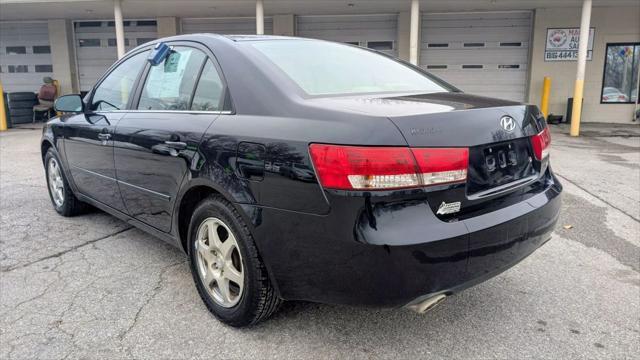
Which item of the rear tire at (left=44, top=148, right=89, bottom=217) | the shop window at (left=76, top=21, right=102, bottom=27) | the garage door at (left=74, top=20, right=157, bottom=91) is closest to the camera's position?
the rear tire at (left=44, top=148, right=89, bottom=217)

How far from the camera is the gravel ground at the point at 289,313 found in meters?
2.46

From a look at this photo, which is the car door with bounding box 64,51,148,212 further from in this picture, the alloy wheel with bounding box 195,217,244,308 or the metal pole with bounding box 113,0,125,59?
the metal pole with bounding box 113,0,125,59

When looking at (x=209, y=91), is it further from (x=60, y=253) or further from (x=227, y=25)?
(x=227, y=25)

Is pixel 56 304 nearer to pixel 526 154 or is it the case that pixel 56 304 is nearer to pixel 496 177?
pixel 496 177

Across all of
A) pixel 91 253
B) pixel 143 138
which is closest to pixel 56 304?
pixel 91 253

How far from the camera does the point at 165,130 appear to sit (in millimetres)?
2924

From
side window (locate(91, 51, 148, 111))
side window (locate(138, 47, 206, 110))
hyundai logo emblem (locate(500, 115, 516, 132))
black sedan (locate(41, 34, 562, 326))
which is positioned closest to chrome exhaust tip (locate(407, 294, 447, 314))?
black sedan (locate(41, 34, 562, 326))

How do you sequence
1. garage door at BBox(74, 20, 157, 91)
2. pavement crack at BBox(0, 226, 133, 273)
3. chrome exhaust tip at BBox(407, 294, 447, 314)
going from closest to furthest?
chrome exhaust tip at BBox(407, 294, 447, 314)
pavement crack at BBox(0, 226, 133, 273)
garage door at BBox(74, 20, 157, 91)

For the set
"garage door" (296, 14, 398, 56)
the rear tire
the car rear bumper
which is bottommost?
the rear tire

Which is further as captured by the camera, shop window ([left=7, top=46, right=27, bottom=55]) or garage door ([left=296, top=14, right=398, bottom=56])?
shop window ([left=7, top=46, right=27, bottom=55])

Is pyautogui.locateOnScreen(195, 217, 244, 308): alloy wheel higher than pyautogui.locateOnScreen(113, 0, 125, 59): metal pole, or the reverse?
pyautogui.locateOnScreen(113, 0, 125, 59): metal pole

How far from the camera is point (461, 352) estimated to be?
2.42 m

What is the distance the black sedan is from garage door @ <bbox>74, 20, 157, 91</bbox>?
15430 mm

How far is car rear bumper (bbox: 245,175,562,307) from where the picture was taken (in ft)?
6.47
